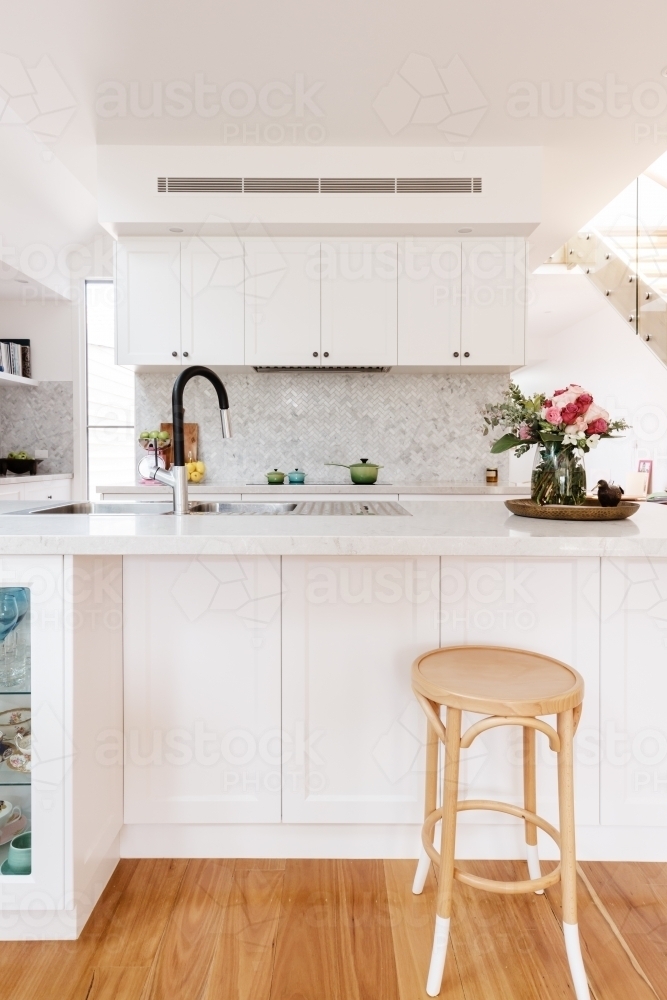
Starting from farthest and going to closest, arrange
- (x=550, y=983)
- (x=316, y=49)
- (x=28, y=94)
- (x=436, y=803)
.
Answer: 1. (x=28, y=94)
2. (x=316, y=49)
3. (x=436, y=803)
4. (x=550, y=983)

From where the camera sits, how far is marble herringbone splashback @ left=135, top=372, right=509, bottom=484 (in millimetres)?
3941

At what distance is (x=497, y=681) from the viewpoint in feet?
4.17

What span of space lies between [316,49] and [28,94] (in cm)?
128

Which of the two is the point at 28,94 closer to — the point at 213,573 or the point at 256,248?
the point at 256,248

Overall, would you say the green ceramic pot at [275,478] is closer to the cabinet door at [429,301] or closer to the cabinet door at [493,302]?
the cabinet door at [429,301]

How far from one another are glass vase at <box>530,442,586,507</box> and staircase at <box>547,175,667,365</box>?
10.3 feet

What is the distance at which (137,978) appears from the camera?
129cm

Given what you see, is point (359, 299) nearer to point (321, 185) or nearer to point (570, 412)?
point (321, 185)

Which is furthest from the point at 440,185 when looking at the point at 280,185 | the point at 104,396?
the point at 104,396

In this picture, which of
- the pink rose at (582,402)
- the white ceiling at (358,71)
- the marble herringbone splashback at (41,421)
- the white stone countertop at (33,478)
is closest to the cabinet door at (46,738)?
the pink rose at (582,402)

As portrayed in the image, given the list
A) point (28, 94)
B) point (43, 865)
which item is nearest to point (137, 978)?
point (43, 865)

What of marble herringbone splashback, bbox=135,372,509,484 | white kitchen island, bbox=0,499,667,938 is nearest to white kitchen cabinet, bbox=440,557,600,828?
white kitchen island, bbox=0,499,667,938

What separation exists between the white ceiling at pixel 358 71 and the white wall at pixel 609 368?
3.10 meters

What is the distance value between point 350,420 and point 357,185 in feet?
4.43
